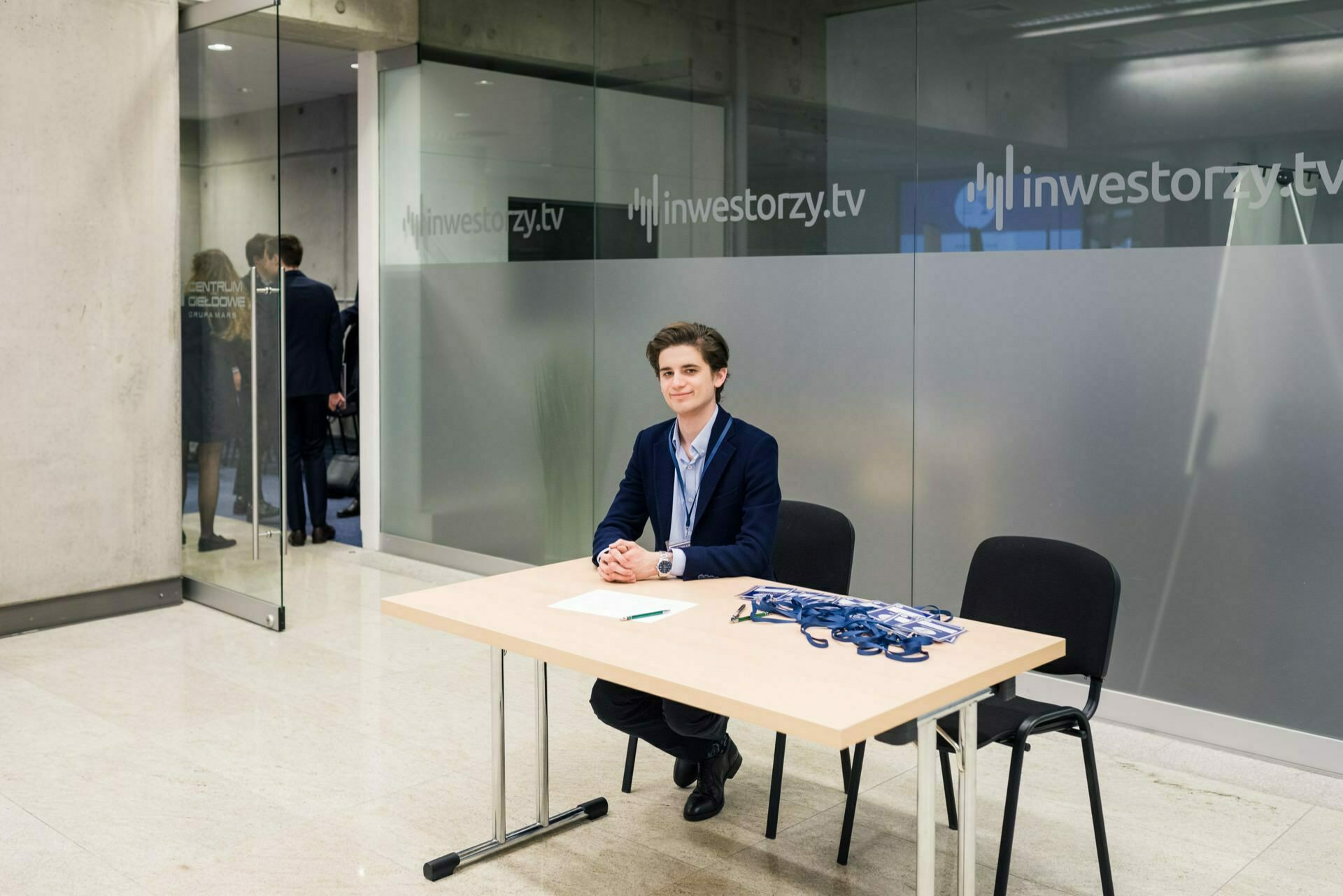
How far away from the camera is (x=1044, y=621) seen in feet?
10.4

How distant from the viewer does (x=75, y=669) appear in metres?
5.07

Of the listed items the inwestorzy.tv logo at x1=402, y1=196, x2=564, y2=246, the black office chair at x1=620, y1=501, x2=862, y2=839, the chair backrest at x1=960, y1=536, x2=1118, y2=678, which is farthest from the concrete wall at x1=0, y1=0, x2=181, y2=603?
the chair backrest at x1=960, y1=536, x2=1118, y2=678

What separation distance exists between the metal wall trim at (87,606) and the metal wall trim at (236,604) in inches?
3.9

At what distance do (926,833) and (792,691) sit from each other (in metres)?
0.41

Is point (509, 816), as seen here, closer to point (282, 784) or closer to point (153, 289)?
point (282, 784)

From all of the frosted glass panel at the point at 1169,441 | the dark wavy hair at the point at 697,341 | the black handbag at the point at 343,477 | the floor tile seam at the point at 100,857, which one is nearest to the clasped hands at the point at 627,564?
the dark wavy hair at the point at 697,341

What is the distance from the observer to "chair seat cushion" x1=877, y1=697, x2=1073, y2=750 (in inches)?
114

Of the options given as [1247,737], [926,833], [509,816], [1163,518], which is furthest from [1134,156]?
[509,816]

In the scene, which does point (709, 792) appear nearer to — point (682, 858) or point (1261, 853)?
point (682, 858)

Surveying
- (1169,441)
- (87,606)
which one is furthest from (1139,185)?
(87,606)

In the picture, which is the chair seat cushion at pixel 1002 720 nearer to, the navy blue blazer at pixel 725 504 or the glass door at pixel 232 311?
the navy blue blazer at pixel 725 504

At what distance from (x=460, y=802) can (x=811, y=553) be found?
132cm

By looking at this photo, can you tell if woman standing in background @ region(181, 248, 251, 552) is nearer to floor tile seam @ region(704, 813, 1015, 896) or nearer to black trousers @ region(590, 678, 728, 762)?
black trousers @ region(590, 678, 728, 762)

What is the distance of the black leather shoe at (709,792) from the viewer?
3.62 metres
